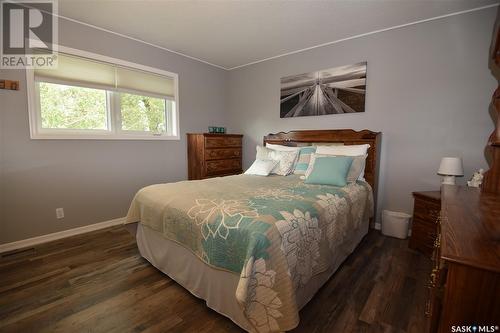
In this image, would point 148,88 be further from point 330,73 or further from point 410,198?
point 410,198

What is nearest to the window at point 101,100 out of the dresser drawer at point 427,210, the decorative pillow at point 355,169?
the decorative pillow at point 355,169

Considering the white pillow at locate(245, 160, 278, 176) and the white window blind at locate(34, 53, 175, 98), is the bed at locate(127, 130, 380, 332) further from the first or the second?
the white window blind at locate(34, 53, 175, 98)

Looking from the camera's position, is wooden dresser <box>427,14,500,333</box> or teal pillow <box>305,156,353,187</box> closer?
wooden dresser <box>427,14,500,333</box>

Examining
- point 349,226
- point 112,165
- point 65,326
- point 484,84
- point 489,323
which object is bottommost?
point 65,326

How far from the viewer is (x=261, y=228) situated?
1.26m

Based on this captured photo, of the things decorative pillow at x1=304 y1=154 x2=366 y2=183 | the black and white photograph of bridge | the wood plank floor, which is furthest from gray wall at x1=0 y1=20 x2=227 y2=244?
decorative pillow at x1=304 y1=154 x2=366 y2=183

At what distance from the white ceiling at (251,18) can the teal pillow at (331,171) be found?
155cm

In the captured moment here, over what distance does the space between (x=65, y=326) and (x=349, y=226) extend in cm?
216

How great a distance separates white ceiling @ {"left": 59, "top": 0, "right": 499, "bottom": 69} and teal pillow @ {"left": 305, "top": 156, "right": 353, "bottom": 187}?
1.55m

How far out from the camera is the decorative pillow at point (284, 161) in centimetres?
298

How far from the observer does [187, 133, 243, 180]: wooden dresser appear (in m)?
3.63

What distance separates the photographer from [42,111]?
256 centimetres

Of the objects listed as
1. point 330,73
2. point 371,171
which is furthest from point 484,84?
point 330,73

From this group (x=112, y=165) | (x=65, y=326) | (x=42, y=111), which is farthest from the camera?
(x=112, y=165)
